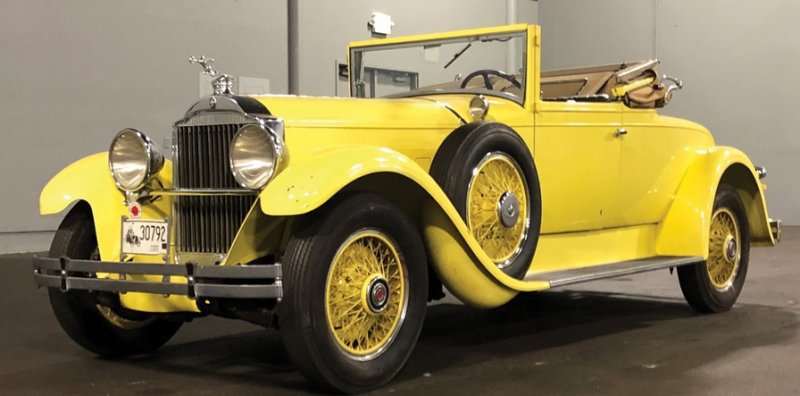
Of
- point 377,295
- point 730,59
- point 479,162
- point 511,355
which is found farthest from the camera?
point 730,59

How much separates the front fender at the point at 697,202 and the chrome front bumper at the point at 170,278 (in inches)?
117

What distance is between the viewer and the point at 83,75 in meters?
8.63

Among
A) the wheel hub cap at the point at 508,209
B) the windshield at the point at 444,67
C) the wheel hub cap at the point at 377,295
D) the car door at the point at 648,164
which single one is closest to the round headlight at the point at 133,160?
the wheel hub cap at the point at 377,295

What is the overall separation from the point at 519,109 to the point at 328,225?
1662mm

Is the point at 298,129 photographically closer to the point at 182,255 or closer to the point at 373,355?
the point at 182,255

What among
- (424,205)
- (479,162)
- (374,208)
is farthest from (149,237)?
(479,162)

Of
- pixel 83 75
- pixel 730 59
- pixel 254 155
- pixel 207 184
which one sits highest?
pixel 730 59

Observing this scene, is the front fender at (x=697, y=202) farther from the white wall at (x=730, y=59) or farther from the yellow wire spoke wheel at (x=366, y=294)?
the white wall at (x=730, y=59)

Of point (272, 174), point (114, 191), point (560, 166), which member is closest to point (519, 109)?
point (560, 166)

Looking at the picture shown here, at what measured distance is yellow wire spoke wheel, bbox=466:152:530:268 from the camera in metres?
3.85

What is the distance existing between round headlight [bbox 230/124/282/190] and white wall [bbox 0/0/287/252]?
19.3ft

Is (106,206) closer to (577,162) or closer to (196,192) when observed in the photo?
(196,192)

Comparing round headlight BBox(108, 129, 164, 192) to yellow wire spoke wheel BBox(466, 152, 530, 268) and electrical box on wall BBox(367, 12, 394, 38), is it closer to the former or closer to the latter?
yellow wire spoke wheel BBox(466, 152, 530, 268)

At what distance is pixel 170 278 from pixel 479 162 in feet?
4.57
